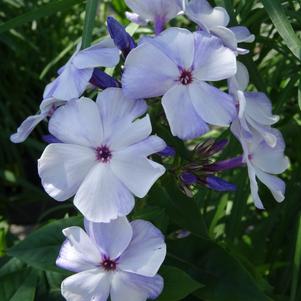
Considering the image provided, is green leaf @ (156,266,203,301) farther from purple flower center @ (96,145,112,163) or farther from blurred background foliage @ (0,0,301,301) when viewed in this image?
purple flower center @ (96,145,112,163)

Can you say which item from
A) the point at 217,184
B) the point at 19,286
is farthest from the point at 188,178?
the point at 19,286

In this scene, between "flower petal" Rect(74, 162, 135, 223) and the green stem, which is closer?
"flower petal" Rect(74, 162, 135, 223)

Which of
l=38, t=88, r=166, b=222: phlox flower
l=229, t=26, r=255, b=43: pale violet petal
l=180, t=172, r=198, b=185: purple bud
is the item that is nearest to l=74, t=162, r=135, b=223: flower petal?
l=38, t=88, r=166, b=222: phlox flower

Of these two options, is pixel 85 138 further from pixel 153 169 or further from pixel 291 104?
pixel 291 104

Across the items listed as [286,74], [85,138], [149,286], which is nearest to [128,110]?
[85,138]

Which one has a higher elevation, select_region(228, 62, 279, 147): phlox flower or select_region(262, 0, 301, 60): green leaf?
select_region(262, 0, 301, 60): green leaf

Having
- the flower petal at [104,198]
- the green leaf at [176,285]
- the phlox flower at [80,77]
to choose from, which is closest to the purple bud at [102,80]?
the phlox flower at [80,77]
